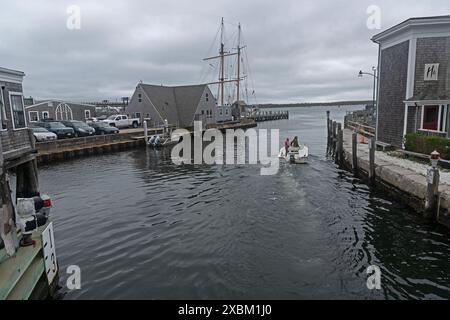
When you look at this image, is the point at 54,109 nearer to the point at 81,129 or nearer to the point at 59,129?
the point at 81,129

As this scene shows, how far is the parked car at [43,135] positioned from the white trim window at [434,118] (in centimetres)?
2949

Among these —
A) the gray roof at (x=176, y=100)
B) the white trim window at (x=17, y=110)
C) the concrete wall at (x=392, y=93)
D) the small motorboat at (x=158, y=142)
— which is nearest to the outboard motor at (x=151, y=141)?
the small motorboat at (x=158, y=142)

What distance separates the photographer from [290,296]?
6.76m

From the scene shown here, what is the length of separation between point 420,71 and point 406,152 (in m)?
4.96

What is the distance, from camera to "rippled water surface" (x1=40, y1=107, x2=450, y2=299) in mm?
7176

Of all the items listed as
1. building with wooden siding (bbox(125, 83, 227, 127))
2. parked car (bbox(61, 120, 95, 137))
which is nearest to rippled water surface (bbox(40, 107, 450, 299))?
parked car (bbox(61, 120, 95, 137))

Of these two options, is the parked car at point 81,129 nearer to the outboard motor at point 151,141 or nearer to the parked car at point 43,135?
the parked car at point 43,135

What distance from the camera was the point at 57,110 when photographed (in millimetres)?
47469

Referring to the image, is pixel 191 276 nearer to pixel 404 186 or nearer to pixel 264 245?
pixel 264 245

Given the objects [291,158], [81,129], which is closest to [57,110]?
[81,129]

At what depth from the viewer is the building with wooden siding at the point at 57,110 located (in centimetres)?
4455

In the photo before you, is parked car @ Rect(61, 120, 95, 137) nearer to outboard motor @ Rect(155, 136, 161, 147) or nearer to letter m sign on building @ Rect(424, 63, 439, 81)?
outboard motor @ Rect(155, 136, 161, 147)

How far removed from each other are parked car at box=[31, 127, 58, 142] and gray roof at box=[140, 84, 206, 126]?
20514 mm

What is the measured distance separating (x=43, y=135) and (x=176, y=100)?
91.1 ft
